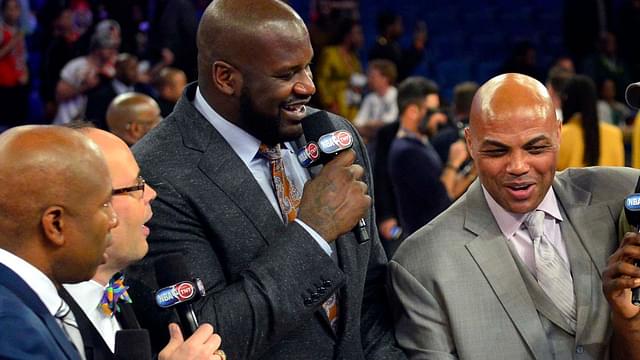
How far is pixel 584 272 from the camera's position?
3.24 metres

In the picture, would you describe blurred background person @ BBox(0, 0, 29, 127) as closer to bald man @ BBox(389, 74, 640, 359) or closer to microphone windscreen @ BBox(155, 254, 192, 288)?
bald man @ BBox(389, 74, 640, 359)

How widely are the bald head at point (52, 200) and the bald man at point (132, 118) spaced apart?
142 inches

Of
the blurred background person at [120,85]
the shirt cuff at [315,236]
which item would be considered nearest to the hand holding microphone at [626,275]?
the shirt cuff at [315,236]

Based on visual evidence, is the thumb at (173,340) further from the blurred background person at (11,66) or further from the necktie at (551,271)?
the blurred background person at (11,66)

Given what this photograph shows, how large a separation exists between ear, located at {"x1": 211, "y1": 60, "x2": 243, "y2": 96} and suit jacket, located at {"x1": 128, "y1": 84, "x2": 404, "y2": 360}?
0.37 ft

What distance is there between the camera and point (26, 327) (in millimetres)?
2156

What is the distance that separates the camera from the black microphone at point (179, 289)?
2582 millimetres

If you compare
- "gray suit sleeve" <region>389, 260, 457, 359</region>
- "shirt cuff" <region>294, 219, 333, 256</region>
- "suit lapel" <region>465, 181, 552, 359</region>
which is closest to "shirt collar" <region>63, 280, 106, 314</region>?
"shirt cuff" <region>294, 219, 333, 256</region>

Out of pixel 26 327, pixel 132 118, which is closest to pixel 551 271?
pixel 26 327

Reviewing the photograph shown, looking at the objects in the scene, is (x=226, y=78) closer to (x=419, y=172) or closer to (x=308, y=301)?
(x=308, y=301)

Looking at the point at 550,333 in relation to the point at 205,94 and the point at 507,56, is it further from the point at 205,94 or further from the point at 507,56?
the point at 507,56

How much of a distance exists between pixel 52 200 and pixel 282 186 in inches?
36.6

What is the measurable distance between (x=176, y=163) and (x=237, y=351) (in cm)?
53

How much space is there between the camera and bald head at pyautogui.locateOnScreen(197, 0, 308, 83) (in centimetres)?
303
